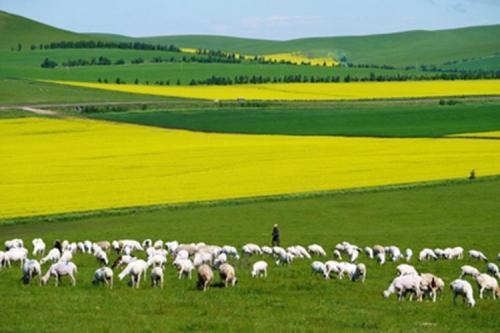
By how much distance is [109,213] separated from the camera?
47375 millimetres

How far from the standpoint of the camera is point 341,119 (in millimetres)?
95000

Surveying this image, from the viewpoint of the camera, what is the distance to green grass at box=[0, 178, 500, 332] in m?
21.2

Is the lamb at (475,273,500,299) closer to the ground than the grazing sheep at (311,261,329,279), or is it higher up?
higher up

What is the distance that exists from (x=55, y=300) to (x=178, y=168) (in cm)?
3910

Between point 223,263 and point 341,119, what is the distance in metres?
67.2

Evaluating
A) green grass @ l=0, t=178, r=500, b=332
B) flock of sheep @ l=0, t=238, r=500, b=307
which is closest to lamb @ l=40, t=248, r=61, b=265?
flock of sheep @ l=0, t=238, r=500, b=307

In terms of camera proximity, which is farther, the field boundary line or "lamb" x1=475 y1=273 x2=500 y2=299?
the field boundary line

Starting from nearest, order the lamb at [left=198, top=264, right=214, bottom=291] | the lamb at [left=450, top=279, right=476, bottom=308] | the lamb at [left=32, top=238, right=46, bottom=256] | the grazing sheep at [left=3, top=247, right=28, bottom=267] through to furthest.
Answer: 1. the lamb at [left=450, top=279, right=476, bottom=308]
2. the lamb at [left=198, top=264, right=214, bottom=291]
3. the grazing sheep at [left=3, top=247, right=28, bottom=267]
4. the lamb at [left=32, top=238, right=46, bottom=256]

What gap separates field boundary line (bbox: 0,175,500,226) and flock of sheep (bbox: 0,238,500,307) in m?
8.62

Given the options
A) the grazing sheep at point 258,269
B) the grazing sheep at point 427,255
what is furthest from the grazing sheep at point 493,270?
the grazing sheep at point 258,269

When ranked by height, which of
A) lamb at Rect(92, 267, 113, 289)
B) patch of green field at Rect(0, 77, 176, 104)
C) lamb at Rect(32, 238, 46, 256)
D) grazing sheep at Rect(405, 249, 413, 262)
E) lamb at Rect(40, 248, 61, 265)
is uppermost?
patch of green field at Rect(0, 77, 176, 104)

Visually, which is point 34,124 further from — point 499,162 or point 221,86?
point 221,86

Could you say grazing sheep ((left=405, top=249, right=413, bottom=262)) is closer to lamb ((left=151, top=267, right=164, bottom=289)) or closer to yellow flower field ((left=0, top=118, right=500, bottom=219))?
lamb ((left=151, top=267, right=164, bottom=289))

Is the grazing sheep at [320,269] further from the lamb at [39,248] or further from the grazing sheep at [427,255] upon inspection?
the lamb at [39,248]
